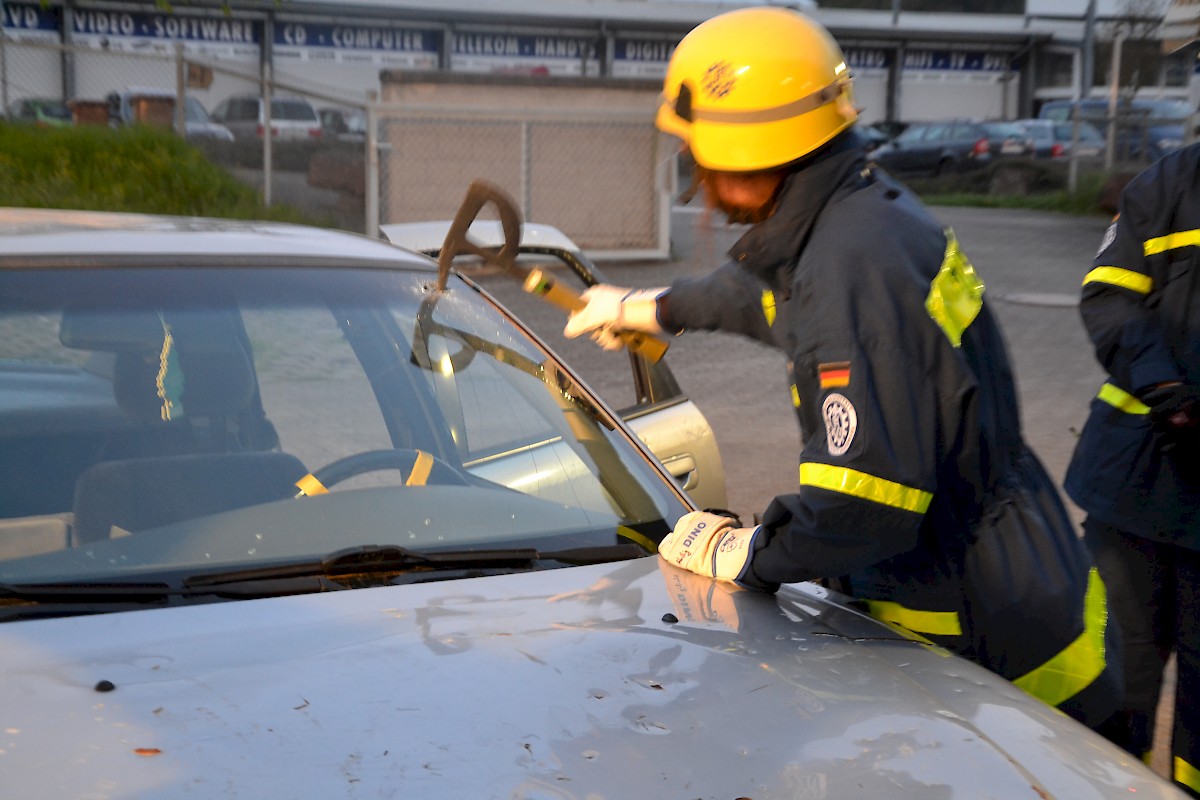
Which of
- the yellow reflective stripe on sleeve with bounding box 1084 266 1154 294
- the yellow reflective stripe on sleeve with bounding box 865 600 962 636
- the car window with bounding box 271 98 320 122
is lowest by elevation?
the yellow reflective stripe on sleeve with bounding box 865 600 962 636

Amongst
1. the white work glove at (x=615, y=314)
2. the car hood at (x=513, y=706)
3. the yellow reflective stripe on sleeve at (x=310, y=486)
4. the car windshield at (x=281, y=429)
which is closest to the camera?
the car hood at (x=513, y=706)

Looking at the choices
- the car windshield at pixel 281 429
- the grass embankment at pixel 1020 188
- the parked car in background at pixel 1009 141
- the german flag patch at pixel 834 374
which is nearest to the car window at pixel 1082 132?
the parked car in background at pixel 1009 141

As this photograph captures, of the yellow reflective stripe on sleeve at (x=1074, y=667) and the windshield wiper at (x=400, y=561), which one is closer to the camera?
the windshield wiper at (x=400, y=561)

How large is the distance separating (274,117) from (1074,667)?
17746 millimetres

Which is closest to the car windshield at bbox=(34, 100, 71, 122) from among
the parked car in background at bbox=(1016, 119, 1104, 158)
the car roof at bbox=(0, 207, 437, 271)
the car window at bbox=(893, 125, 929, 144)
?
the car roof at bbox=(0, 207, 437, 271)

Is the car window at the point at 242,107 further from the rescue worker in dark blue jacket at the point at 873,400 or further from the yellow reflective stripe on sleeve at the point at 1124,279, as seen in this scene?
the rescue worker in dark blue jacket at the point at 873,400

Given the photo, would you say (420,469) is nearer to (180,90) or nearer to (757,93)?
(757,93)

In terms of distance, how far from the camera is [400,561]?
88.0 inches

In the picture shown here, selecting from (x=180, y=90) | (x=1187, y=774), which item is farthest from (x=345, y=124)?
(x=1187, y=774)

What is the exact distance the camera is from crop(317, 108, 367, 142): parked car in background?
495 inches

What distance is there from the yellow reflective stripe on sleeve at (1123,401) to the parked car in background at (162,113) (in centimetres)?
1141

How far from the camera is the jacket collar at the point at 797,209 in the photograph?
223 cm

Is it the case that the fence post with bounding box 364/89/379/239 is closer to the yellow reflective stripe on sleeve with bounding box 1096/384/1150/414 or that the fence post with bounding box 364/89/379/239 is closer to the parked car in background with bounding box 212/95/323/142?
the parked car in background with bounding box 212/95/323/142

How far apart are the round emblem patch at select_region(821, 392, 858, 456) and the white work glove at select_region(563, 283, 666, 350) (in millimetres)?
777
